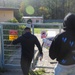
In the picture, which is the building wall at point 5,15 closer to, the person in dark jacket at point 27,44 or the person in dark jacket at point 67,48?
the person in dark jacket at point 27,44

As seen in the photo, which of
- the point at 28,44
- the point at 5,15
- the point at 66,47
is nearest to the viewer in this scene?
the point at 66,47

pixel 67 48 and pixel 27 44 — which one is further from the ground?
pixel 67 48

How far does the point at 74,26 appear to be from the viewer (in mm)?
4223

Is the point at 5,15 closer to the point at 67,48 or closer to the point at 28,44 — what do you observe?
the point at 28,44

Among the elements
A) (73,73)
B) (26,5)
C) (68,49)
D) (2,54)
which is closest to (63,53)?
(68,49)

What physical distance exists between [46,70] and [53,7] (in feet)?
239

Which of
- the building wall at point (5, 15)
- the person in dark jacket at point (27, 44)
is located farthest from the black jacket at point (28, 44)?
the building wall at point (5, 15)

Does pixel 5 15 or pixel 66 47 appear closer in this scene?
pixel 66 47

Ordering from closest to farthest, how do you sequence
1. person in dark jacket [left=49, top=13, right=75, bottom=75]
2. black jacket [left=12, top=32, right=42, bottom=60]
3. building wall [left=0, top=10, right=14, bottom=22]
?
person in dark jacket [left=49, top=13, right=75, bottom=75] → black jacket [left=12, top=32, right=42, bottom=60] → building wall [left=0, top=10, right=14, bottom=22]

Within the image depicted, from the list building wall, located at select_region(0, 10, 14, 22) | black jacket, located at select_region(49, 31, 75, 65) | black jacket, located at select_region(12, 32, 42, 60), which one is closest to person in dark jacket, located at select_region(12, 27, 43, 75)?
black jacket, located at select_region(12, 32, 42, 60)

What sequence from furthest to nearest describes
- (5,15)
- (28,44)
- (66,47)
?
(5,15) → (28,44) → (66,47)

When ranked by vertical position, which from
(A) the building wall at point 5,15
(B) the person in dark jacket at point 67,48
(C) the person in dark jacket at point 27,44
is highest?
(B) the person in dark jacket at point 67,48

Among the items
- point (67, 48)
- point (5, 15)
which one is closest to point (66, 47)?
point (67, 48)

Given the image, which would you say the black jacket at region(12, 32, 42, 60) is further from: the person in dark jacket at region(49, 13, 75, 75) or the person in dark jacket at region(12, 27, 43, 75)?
the person in dark jacket at region(49, 13, 75, 75)
